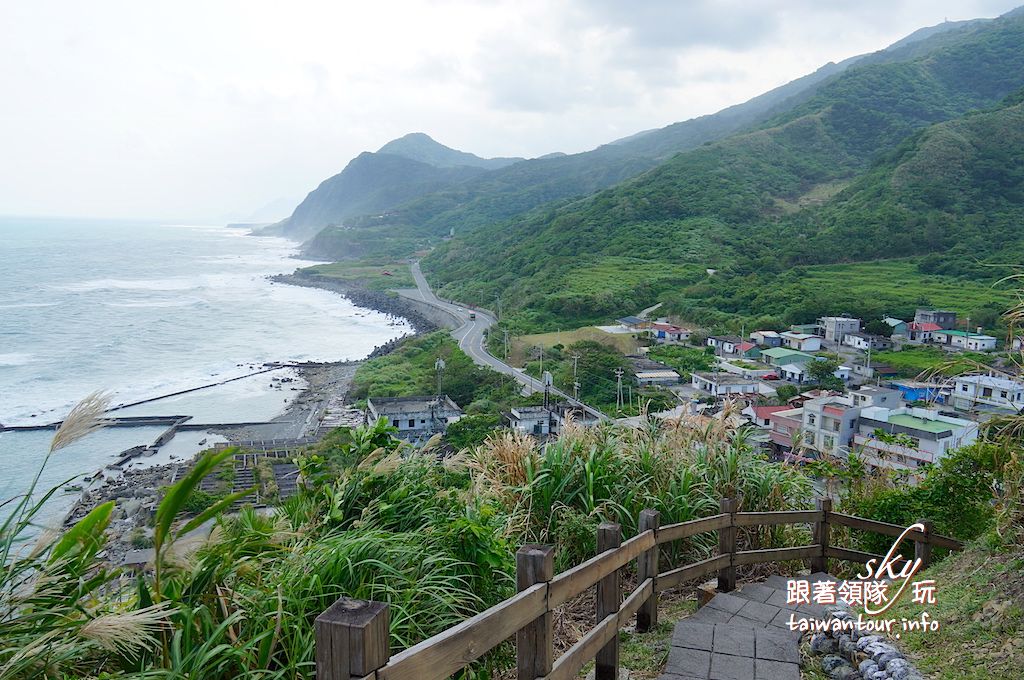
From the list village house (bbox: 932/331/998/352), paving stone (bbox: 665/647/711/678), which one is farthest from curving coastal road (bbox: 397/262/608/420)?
village house (bbox: 932/331/998/352)

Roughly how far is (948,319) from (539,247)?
36.5 m

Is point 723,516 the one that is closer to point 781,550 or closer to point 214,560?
point 781,550

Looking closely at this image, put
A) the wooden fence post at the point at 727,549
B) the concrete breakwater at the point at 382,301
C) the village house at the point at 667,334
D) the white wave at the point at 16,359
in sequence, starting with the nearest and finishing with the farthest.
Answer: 1. the wooden fence post at the point at 727,549
2. the white wave at the point at 16,359
3. the village house at the point at 667,334
4. the concrete breakwater at the point at 382,301

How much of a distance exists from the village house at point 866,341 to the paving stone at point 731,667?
1350 inches

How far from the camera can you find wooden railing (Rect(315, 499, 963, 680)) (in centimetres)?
121

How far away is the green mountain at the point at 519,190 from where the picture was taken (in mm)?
109750

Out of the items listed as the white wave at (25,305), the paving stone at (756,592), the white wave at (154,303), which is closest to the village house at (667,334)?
the paving stone at (756,592)

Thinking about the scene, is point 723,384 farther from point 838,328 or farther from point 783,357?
point 838,328

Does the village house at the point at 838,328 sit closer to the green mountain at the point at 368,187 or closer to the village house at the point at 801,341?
the village house at the point at 801,341

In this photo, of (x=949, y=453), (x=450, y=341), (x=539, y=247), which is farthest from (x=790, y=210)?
(x=949, y=453)

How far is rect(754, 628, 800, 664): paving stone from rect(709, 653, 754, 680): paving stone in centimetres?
9

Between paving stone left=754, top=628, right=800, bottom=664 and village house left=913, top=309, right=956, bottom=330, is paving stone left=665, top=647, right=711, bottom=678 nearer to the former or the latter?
paving stone left=754, top=628, right=800, bottom=664

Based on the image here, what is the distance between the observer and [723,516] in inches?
130

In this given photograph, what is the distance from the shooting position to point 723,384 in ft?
86.8
